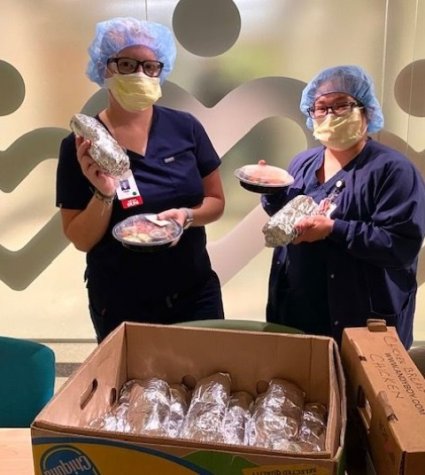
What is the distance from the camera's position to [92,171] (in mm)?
1591

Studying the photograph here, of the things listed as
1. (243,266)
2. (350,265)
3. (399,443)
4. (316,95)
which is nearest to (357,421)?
(399,443)

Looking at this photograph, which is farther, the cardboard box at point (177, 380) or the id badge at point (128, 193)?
the id badge at point (128, 193)

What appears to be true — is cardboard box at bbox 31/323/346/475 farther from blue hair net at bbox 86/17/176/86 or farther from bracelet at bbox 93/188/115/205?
blue hair net at bbox 86/17/176/86

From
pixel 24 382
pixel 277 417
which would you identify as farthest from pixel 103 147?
pixel 277 417

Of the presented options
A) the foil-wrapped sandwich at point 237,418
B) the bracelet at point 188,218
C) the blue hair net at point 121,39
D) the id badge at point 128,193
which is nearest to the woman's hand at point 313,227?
the bracelet at point 188,218

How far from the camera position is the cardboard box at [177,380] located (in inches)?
30.4

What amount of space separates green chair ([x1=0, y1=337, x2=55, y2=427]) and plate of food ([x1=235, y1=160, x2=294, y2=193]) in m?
0.76

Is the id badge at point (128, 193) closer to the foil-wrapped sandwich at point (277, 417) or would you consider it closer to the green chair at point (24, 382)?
the green chair at point (24, 382)

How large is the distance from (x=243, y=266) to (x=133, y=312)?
1.19 meters

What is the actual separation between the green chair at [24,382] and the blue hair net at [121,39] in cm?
87

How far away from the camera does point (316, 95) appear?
5.95ft

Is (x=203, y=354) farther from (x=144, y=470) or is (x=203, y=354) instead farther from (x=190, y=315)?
(x=190, y=315)

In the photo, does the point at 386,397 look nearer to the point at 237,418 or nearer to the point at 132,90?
the point at 237,418

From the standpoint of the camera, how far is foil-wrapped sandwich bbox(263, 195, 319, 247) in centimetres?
157
